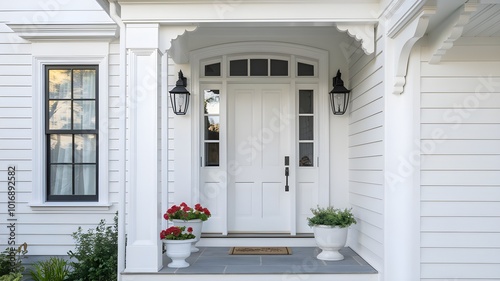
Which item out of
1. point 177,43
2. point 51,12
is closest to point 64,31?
point 51,12

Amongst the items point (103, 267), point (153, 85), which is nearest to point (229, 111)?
point (153, 85)

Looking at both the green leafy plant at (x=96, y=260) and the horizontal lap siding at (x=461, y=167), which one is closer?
the horizontal lap siding at (x=461, y=167)

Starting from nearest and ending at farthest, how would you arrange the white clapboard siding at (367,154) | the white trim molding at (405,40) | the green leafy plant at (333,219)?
the white trim molding at (405,40) < the white clapboard siding at (367,154) < the green leafy plant at (333,219)

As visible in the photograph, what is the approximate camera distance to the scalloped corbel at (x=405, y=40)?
11.6 feet

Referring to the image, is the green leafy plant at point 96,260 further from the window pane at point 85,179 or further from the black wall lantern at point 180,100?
the black wall lantern at point 180,100

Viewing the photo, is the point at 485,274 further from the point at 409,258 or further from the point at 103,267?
the point at 103,267

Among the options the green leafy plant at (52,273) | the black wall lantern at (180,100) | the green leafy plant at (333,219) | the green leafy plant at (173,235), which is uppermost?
the black wall lantern at (180,100)

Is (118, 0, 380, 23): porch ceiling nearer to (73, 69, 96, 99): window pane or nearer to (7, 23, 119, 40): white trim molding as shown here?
(7, 23, 119, 40): white trim molding

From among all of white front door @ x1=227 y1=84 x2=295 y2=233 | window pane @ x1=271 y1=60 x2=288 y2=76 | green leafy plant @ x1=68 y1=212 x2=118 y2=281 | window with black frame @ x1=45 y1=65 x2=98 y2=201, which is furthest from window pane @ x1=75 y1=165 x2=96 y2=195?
window pane @ x1=271 y1=60 x2=288 y2=76

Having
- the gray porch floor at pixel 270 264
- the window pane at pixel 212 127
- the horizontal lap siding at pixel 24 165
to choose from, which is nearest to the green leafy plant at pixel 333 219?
the gray porch floor at pixel 270 264

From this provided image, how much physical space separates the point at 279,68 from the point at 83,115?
2590 mm

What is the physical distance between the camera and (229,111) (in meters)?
6.16

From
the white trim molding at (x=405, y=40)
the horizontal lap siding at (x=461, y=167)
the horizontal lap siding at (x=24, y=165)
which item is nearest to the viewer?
the white trim molding at (x=405, y=40)

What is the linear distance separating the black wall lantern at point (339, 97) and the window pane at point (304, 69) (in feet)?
1.35
